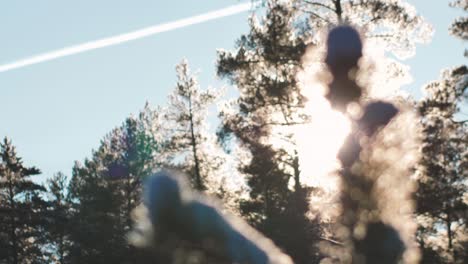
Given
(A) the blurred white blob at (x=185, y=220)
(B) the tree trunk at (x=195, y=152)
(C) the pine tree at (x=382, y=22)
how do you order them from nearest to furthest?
(A) the blurred white blob at (x=185, y=220) → (C) the pine tree at (x=382, y=22) → (B) the tree trunk at (x=195, y=152)

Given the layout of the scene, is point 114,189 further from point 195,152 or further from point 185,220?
point 185,220

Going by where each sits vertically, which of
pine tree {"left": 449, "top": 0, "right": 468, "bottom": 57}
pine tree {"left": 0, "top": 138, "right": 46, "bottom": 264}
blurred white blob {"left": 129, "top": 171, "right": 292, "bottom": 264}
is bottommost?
blurred white blob {"left": 129, "top": 171, "right": 292, "bottom": 264}

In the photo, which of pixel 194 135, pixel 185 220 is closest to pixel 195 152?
pixel 194 135

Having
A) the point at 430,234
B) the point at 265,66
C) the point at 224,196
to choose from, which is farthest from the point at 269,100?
the point at 224,196

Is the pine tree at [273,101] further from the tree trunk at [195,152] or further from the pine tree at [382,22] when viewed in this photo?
the tree trunk at [195,152]

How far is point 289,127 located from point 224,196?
40.7ft

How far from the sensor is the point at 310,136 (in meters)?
17.1

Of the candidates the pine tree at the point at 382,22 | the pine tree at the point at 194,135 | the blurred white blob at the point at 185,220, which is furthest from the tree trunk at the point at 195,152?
the blurred white blob at the point at 185,220

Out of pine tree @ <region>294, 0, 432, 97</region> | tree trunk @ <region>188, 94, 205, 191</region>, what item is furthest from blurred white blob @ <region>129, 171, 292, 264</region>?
tree trunk @ <region>188, 94, 205, 191</region>

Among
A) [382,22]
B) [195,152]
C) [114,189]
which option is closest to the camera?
[382,22]

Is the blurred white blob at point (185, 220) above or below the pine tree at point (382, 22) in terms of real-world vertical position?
below

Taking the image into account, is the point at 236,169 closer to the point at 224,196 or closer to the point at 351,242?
the point at 224,196

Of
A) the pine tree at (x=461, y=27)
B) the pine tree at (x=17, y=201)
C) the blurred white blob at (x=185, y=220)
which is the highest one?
the pine tree at (x=461, y=27)

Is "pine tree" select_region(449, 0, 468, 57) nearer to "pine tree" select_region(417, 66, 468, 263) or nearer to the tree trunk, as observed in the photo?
"pine tree" select_region(417, 66, 468, 263)
